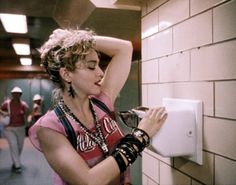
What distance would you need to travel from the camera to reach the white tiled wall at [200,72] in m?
0.85

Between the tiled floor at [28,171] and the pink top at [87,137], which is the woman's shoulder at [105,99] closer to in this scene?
the pink top at [87,137]

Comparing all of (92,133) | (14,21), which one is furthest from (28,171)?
(92,133)

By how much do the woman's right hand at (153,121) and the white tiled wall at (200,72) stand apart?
159mm

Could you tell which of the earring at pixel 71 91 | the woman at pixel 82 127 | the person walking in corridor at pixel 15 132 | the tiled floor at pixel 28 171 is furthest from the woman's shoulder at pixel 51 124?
the person walking in corridor at pixel 15 132

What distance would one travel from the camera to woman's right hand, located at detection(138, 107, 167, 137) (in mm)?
903

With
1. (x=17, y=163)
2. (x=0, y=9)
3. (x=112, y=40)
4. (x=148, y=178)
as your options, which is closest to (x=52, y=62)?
(x=112, y=40)

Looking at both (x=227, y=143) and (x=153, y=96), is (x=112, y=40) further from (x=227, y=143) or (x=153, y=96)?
A: (x=227, y=143)

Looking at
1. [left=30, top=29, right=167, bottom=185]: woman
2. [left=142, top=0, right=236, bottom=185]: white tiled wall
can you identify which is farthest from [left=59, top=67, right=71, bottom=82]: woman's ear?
[left=142, top=0, right=236, bottom=185]: white tiled wall

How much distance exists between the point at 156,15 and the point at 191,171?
0.72 meters

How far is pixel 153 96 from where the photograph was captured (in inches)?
55.0

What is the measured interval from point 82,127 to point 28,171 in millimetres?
3698

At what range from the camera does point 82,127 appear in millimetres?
938

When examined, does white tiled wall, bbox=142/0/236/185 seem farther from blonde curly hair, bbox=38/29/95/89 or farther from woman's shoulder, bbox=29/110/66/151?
woman's shoulder, bbox=29/110/66/151

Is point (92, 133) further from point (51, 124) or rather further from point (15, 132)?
point (15, 132)
